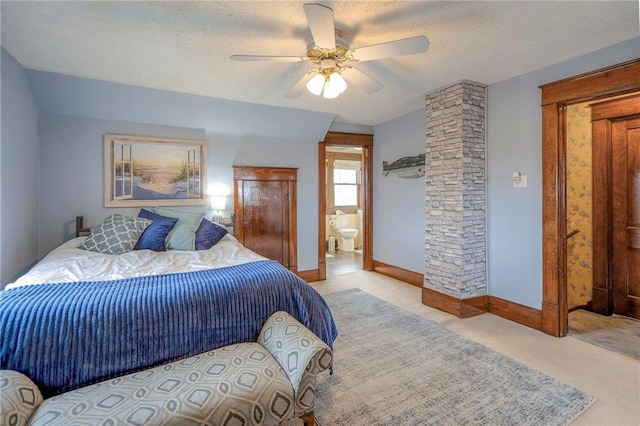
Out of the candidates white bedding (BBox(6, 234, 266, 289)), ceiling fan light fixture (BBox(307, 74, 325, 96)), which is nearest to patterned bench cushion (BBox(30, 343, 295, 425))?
white bedding (BBox(6, 234, 266, 289))

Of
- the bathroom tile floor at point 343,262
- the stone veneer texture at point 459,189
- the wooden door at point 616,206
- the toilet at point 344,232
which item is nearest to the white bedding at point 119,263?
the stone veneer texture at point 459,189

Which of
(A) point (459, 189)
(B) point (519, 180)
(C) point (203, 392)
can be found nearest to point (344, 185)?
(A) point (459, 189)

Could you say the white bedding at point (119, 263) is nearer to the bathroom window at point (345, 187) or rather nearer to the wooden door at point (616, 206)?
the wooden door at point (616, 206)

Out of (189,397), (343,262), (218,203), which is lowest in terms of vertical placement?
(343,262)

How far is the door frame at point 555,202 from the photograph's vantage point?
2.81 m

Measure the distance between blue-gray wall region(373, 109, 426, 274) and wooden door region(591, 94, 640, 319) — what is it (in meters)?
1.89

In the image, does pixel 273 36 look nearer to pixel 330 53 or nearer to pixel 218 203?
pixel 330 53

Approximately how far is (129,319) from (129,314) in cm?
3

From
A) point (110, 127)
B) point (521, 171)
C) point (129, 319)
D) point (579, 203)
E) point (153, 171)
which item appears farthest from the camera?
point (153, 171)

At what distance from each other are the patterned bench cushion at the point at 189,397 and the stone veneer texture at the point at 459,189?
2508mm

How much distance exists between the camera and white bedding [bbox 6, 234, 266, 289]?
84.0 inches

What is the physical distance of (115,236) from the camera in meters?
3.16

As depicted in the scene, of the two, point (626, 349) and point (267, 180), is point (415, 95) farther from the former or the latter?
point (626, 349)

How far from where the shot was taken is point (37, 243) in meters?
3.39
